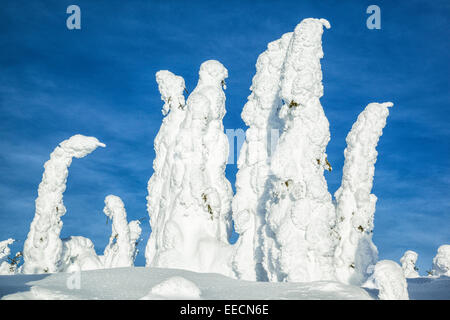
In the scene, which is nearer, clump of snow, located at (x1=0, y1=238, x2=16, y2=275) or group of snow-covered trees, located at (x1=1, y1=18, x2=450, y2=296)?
group of snow-covered trees, located at (x1=1, y1=18, x2=450, y2=296)

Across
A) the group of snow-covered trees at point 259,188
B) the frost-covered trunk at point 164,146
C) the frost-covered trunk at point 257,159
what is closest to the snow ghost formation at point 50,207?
the group of snow-covered trees at point 259,188

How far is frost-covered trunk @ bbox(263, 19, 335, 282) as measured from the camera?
19328 mm

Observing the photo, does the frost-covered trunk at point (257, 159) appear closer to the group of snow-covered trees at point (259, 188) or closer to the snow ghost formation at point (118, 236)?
the group of snow-covered trees at point (259, 188)

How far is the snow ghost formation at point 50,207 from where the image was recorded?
82.7 ft

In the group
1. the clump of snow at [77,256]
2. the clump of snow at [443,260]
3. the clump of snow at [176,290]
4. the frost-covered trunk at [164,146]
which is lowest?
the clump of snow at [176,290]

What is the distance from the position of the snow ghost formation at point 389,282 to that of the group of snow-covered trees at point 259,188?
6.03m

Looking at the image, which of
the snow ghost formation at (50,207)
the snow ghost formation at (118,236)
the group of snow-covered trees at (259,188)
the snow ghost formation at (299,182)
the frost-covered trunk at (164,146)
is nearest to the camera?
the snow ghost formation at (299,182)

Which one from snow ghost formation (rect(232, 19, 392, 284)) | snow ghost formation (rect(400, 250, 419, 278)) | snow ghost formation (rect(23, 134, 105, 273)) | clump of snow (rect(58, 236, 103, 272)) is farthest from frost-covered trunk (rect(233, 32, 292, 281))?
snow ghost formation (rect(400, 250, 419, 278))

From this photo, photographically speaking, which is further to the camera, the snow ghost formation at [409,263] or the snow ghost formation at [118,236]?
the snow ghost formation at [409,263]

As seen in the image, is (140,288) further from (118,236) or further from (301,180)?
(118,236)

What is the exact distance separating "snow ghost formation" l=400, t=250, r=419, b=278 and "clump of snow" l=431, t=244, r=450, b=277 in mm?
2452

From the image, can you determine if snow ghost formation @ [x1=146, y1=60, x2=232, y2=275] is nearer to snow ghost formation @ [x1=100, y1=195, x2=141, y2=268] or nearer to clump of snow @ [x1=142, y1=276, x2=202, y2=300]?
snow ghost formation @ [x1=100, y1=195, x2=141, y2=268]

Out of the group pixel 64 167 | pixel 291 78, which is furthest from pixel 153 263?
pixel 291 78

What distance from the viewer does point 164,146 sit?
1118 inches
